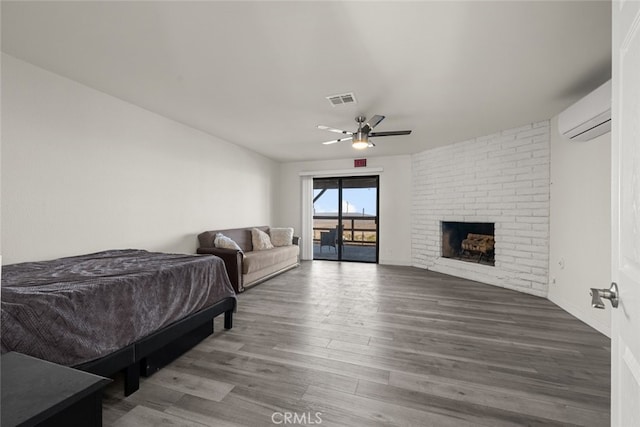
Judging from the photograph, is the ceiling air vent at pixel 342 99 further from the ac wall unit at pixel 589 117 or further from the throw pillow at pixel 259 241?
the throw pillow at pixel 259 241

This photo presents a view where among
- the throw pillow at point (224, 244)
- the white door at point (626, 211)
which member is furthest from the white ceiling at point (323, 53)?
the throw pillow at point (224, 244)

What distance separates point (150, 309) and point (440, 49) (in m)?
2.85

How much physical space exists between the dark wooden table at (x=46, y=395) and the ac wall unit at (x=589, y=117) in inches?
145

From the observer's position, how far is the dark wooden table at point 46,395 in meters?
0.72

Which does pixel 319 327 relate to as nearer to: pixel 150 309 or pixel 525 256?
pixel 150 309

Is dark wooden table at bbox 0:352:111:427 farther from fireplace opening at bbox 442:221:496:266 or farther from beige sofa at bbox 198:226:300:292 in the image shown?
fireplace opening at bbox 442:221:496:266

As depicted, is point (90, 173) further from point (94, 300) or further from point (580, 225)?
point (580, 225)

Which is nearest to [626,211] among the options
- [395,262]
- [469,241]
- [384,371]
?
[384,371]

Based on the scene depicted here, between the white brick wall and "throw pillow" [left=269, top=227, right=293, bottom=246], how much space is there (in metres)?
2.74

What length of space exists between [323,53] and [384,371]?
2.45 m

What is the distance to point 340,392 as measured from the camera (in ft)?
5.60

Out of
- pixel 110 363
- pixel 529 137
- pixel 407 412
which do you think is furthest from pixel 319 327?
pixel 529 137

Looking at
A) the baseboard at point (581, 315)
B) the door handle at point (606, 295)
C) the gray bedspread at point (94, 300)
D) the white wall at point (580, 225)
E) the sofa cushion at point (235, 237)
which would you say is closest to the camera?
the door handle at point (606, 295)

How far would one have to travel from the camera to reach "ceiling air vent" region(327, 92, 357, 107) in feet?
9.32
